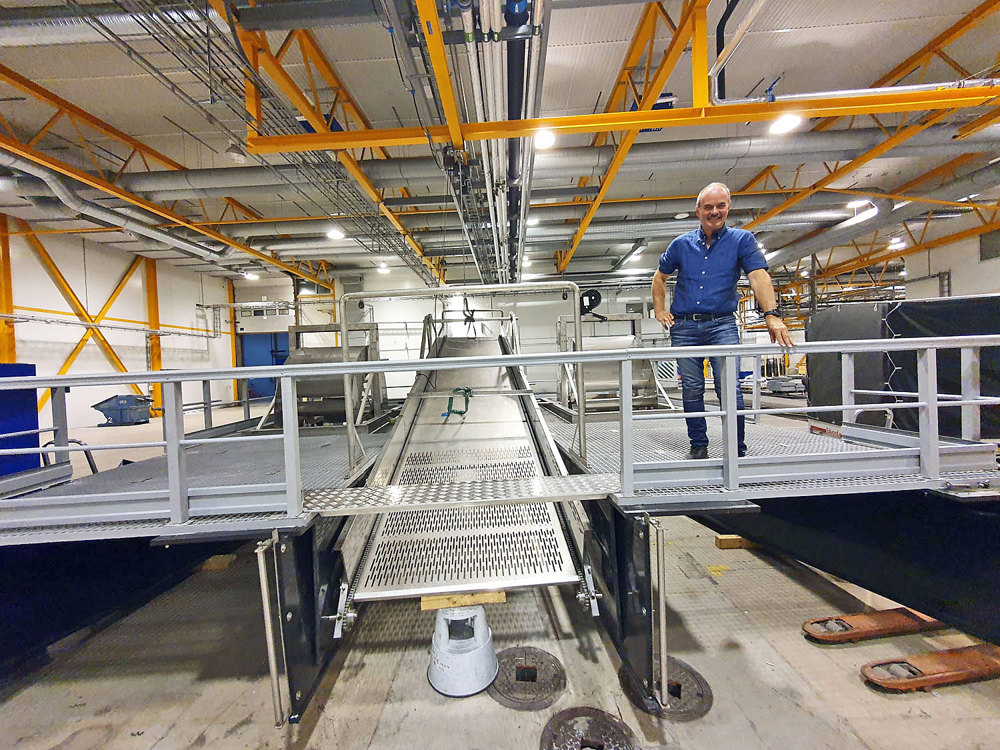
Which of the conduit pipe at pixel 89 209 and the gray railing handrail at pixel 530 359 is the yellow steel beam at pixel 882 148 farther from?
the conduit pipe at pixel 89 209

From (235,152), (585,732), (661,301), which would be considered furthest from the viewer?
(235,152)

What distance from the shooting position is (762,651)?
236cm

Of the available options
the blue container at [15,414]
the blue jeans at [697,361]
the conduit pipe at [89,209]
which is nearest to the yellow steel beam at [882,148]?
the blue jeans at [697,361]

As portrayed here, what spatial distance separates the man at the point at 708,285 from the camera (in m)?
2.43

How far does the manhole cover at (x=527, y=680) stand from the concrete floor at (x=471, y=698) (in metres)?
0.05

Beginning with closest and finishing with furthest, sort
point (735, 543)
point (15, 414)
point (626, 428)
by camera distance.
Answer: point (626, 428) < point (735, 543) < point (15, 414)

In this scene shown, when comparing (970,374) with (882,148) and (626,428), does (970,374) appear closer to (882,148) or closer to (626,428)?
(626,428)

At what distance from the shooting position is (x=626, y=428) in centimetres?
197

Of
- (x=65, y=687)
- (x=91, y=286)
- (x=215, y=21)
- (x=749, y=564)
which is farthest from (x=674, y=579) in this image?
(x=91, y=286)

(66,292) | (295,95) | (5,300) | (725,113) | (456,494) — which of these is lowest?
(456,494)

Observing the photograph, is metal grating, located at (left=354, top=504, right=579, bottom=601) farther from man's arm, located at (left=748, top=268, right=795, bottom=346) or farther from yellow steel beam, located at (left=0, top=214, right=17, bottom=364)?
yellow steel beam, located at (left=0, top=214, right=17, bottom=364)

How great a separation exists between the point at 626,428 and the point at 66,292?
1428 cm

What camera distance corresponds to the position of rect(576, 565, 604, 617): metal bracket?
2256 millimetres

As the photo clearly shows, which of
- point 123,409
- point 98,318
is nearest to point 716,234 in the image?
point 123,409
